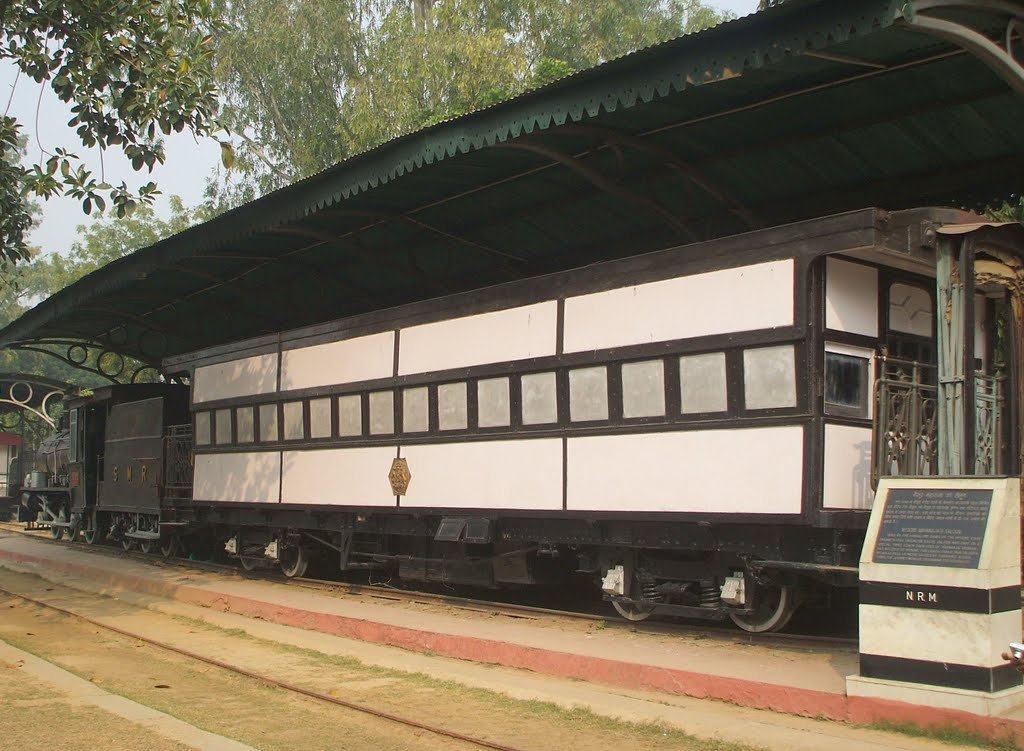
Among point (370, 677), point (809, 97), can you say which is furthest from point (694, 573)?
point (809, 97)

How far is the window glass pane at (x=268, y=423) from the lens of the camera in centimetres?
1530

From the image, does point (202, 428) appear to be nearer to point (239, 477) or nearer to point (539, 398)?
point (239, 477)

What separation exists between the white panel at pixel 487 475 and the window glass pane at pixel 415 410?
0.84 feet

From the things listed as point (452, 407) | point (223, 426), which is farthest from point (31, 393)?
point (452, 407)

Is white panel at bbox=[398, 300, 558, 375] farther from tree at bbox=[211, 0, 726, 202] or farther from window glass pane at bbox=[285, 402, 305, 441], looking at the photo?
tree at bbox=[211, 0, 726, 202]

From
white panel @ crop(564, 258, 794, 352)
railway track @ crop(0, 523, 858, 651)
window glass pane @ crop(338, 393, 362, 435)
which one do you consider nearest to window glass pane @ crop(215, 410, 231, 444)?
railway track @ crop(0, 523, 858, 651)

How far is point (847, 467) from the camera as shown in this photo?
28.0 ft

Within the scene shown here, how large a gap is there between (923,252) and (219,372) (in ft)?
38.4

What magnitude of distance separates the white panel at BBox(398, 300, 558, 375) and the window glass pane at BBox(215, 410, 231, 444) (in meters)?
4.86

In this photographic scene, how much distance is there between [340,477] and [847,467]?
23.8ft

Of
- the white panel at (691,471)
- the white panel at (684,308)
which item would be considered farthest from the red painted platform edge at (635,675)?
the white panel at (684,308)

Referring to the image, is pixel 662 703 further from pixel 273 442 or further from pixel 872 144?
pixel 273 442

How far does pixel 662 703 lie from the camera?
24.7ft

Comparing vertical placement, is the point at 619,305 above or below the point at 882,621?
above
